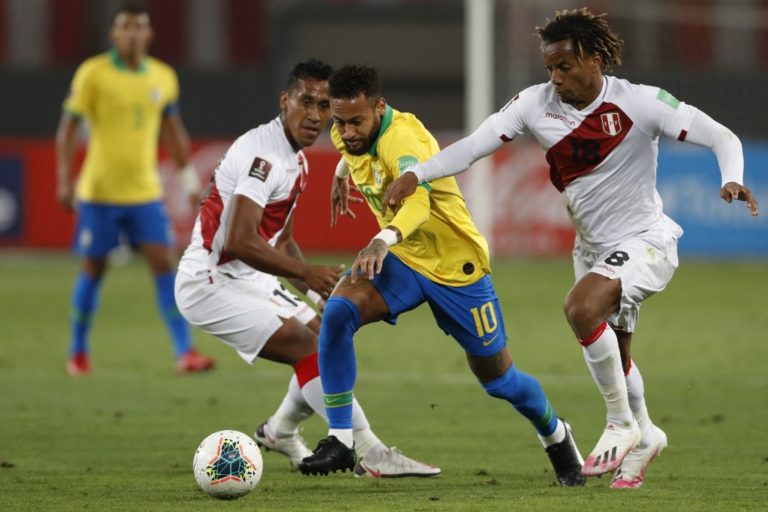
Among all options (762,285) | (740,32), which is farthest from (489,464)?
(740,32)

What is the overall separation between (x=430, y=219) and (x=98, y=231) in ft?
16.7

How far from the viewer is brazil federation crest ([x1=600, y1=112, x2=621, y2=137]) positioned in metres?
6.46

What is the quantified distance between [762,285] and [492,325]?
12075mm

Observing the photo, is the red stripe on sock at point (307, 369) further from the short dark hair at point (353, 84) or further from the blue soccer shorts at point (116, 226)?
the blue soccer shorts at point (116, 226)

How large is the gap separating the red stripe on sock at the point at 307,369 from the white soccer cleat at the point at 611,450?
149 cm

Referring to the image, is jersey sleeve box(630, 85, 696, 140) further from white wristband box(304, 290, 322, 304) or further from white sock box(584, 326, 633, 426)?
white wristband box(304, 290, 322, 304)

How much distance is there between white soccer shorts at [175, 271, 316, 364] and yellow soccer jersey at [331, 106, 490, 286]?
2.89 ft

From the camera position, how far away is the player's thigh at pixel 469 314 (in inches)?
261

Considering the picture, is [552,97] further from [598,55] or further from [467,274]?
[467,274]

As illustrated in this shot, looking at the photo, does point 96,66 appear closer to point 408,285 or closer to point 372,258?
point 408,285

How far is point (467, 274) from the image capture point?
6695mm

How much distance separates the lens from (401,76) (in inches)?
1029

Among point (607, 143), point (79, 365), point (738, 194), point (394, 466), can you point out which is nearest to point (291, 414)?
point (394, 466)

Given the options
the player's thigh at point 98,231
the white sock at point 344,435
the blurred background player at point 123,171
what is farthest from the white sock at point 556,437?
the player's thigh at point 98,231
